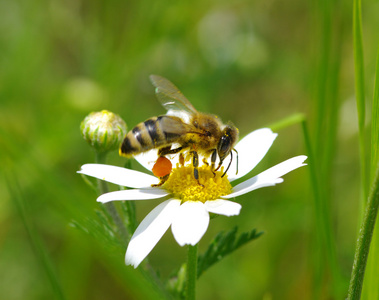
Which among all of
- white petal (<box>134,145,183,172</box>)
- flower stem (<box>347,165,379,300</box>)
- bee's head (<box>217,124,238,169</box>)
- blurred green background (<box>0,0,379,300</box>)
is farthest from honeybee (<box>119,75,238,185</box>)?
flower stem (<box>347,165,379,300</box>)

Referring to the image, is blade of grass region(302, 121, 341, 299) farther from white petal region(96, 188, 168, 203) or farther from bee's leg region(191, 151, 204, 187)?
white petal region(96, 188, 168, 203)

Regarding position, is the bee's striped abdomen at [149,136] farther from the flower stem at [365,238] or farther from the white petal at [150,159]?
the flower stem at [365,238]

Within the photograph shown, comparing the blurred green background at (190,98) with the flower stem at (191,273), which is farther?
the blurred green background at (190,98)

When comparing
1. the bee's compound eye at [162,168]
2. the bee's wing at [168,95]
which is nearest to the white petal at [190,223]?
the bee's compound eye at [162,168]

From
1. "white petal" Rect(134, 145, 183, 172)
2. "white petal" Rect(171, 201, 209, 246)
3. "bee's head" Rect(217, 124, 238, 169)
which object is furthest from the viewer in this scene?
"white petal" Rect(134, 145, 183, 172)

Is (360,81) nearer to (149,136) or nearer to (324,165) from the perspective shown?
(324,165)

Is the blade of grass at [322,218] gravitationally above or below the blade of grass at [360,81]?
below
